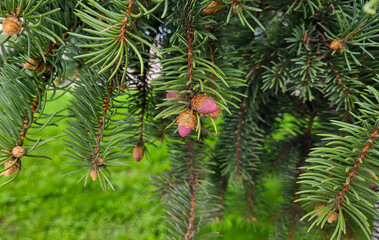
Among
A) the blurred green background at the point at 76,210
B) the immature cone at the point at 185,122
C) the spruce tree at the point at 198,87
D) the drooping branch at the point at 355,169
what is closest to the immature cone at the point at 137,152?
the spruce tree at the point at 198,87

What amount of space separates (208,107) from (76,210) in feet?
2.89

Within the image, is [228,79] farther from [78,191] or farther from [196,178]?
[78,191]

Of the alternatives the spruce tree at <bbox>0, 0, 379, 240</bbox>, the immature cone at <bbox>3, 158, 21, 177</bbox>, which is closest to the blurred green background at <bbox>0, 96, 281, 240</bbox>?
the spruce tree at <bbox>0, 0, 379, 240</bbox>

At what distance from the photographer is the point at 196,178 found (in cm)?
40

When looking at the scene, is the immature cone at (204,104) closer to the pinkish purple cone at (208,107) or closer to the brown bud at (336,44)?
the pinkish purple cone at (208,107)

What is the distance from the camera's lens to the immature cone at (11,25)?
20 centimetres

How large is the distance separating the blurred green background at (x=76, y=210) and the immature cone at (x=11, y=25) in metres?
0.62

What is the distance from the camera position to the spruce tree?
0.25 meters

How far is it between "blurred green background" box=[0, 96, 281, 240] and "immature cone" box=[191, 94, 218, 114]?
600mm

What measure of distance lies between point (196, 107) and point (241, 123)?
21cm

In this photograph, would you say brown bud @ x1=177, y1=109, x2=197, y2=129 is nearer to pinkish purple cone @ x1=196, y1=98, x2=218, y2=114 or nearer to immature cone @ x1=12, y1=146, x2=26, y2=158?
pinkish purple cone @ x1=196, y1=98, x2=218, y2=114

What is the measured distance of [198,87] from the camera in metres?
0.26

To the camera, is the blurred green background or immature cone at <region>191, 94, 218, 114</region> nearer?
immature cone at <region>191, 94, 218, 114</region>

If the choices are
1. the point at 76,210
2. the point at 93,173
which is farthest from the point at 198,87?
the point at 76,210
